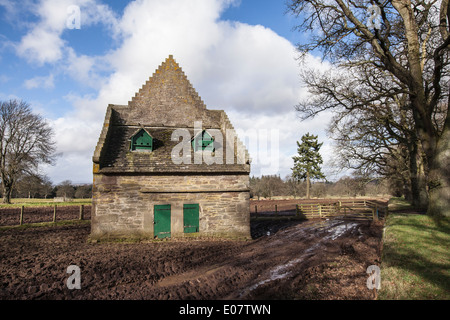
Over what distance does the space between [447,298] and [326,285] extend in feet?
9.29

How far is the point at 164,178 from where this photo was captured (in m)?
14.8

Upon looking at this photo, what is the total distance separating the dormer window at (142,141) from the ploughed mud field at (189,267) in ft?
17.8

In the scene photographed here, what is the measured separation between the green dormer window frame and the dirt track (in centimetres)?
552

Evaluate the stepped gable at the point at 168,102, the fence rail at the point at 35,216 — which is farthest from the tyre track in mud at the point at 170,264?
the stepped gable at the point at 168,102

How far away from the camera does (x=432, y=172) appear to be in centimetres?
1181

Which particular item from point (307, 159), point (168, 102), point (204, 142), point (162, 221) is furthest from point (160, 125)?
point (307, 159)

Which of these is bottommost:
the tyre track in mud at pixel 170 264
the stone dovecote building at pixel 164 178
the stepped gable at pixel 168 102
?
the tyre track in mud at pixel 170 264

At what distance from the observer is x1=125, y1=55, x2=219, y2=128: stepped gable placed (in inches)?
692

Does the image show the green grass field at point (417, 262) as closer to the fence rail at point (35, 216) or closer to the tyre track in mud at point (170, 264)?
the tyre track in mud at point (170, 264)

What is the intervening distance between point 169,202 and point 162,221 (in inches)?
43.3

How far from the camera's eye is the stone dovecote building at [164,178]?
46.5ft

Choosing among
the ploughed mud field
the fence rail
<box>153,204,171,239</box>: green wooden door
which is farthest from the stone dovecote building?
the fence rail
